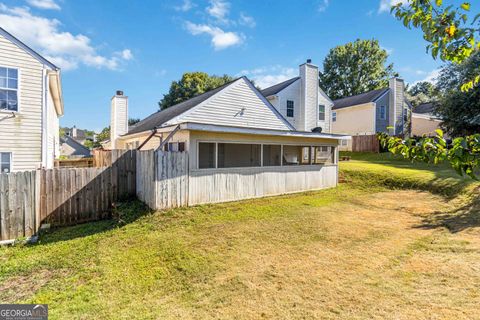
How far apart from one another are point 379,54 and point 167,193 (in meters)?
45.2

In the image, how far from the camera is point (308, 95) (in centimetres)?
1942

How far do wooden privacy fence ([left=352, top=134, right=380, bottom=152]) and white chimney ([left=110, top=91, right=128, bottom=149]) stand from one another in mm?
20964

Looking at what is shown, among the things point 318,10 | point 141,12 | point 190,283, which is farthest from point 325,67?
point 190,283

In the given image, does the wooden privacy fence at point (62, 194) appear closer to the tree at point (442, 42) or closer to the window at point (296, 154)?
the window at point (296, 154)

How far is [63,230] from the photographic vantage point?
6996 mm

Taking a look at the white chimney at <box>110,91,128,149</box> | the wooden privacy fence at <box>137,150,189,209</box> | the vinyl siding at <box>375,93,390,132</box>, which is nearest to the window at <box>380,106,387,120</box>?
the vinyl siding at <box>375,93,390,132</box>

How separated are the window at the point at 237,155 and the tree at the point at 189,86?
27590 millimetres

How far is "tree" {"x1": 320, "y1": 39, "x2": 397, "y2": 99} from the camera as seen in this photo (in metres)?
41.0

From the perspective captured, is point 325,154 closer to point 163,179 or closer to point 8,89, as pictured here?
point 163,179

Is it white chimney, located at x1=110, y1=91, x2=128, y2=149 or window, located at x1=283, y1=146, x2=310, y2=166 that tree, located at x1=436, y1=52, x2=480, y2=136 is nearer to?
window, located at x1=283, y1=146, x2=310, y2=166

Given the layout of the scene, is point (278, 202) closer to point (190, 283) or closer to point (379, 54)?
point (190, 283)

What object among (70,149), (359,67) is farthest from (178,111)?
(359,67)

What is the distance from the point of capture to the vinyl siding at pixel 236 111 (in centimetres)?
1284

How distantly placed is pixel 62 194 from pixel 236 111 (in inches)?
355
